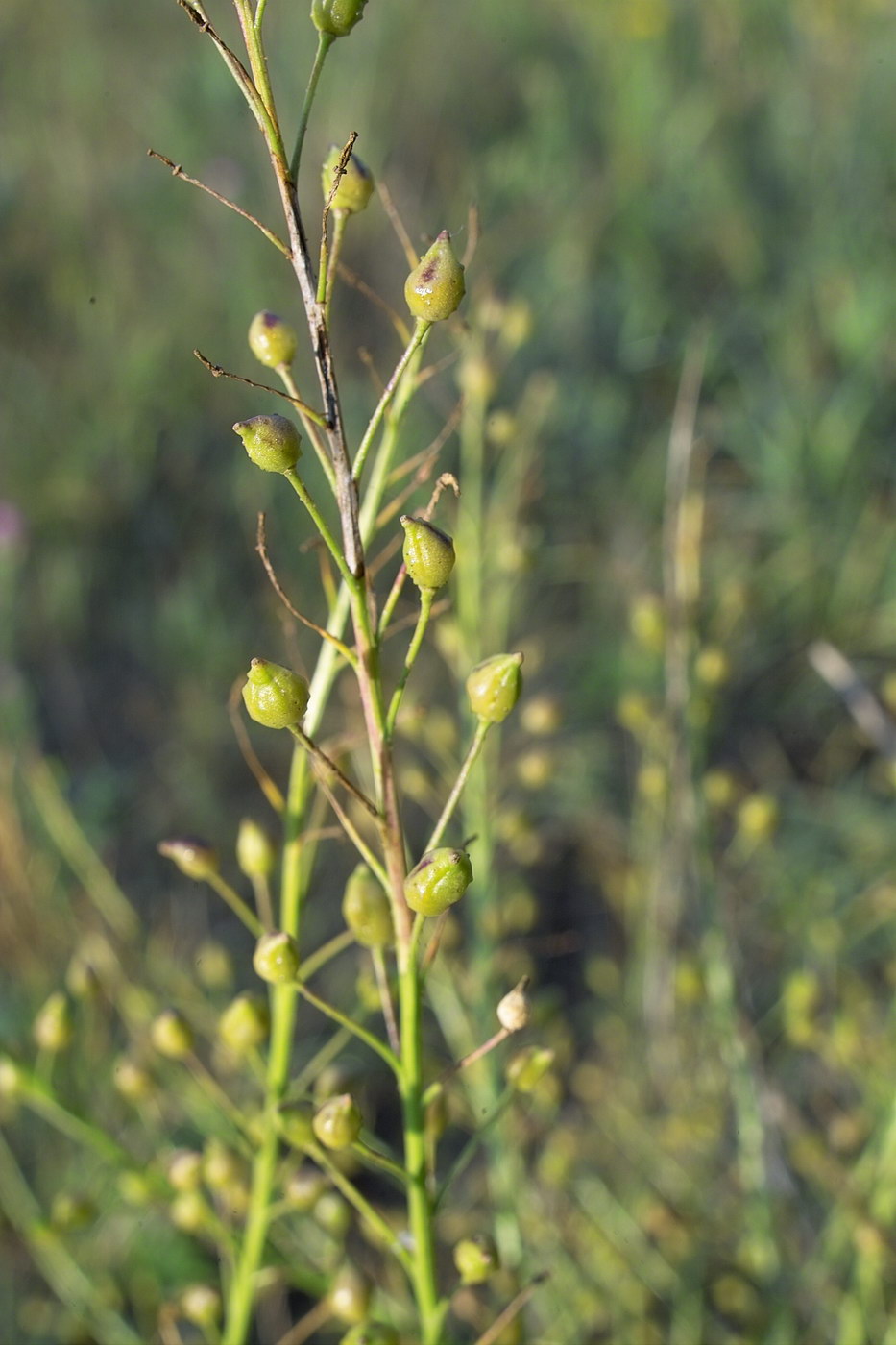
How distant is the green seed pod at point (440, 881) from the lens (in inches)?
23.6

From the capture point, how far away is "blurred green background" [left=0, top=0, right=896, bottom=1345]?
57.2 inches

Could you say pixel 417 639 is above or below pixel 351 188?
below

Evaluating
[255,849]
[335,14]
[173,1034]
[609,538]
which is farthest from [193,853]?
[609,538]

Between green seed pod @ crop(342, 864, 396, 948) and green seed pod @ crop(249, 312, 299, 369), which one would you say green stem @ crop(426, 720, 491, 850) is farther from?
green seed pod @ crop(249, 312, 299, 369)

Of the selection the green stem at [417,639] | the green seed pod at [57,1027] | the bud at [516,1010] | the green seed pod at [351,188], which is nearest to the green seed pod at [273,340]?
the green seed pod at [351,188]

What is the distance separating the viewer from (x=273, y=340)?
2.21ft

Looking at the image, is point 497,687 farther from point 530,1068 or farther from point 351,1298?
point 351,1298

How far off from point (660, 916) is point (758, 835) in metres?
0.39

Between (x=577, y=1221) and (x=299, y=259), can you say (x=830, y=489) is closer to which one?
(x=577, y=1221)

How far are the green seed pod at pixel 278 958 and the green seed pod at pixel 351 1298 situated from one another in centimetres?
30

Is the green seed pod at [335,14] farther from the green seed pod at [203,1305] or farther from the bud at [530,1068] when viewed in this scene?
the green seed pod at [203,1305]

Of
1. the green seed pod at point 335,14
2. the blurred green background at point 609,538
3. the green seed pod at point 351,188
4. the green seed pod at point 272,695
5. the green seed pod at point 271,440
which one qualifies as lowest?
the blurred green background at point 609,538

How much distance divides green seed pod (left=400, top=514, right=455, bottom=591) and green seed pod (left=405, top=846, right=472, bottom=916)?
0.14 meters

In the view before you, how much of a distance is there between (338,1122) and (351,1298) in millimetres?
250
